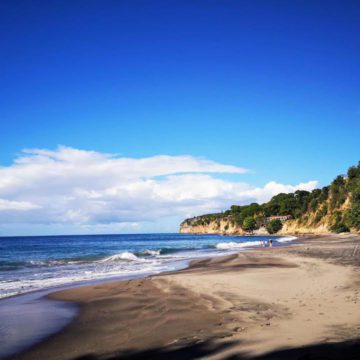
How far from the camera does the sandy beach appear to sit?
6.27m

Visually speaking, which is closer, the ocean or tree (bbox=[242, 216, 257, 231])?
the ocean

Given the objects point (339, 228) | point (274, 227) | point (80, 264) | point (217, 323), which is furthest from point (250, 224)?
point (217, 323)

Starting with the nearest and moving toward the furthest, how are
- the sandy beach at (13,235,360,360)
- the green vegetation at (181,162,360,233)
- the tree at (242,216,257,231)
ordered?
the sandy beach at (13,235,360,360)
the green vegetation at (181,162,360,233)
the tree at (242,216,257,231)

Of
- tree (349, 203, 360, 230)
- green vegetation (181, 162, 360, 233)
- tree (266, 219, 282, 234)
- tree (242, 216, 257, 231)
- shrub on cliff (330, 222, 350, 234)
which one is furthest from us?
tree (242, 216, 257, 231)

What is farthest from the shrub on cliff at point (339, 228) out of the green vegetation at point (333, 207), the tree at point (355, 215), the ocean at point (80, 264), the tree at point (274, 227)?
the tree at point (274, 227)

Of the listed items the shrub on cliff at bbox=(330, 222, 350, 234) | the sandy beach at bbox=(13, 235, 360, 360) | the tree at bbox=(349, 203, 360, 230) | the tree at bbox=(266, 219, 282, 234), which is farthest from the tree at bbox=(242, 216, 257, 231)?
the sandy beach at bbox=(13, 235, 360, 360)

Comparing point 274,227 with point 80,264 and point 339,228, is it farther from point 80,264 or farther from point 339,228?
point 80,264

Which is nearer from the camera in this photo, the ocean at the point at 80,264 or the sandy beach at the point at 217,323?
the sandy beach at the point at 217,323

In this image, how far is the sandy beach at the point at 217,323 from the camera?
6273 mm

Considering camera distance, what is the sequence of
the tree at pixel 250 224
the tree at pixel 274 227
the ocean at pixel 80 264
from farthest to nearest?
1. the tree at pixel 250 224
2. the tree at pixel 274 227
3. the ocean at pixel 80 264

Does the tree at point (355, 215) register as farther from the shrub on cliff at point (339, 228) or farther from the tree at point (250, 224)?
the tree at point (250, 224)

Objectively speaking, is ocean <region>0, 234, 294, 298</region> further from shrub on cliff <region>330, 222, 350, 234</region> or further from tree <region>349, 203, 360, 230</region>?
shrub on cliff <region>330, 222, 350, 234</region>

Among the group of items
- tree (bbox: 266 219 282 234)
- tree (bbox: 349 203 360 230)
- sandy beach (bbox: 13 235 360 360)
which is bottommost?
tree (bbox: 266 219 282 234)

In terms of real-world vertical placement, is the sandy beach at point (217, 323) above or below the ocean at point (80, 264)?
above
